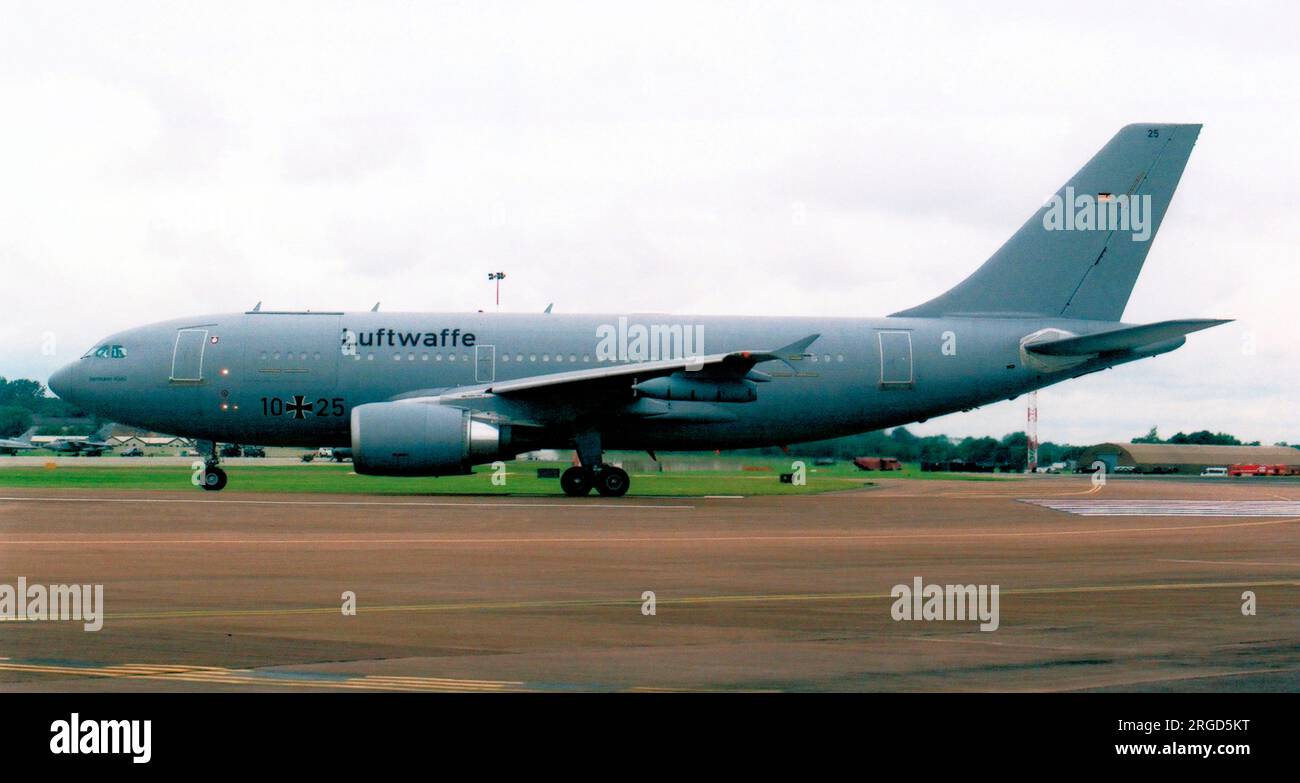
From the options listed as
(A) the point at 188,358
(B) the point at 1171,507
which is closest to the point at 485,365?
(A) the point at 188,358

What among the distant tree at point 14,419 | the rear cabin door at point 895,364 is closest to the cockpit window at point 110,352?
the rear cabin door at point 895,364

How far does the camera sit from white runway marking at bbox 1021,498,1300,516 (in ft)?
112

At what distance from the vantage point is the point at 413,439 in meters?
34.6

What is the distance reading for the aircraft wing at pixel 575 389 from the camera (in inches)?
1398

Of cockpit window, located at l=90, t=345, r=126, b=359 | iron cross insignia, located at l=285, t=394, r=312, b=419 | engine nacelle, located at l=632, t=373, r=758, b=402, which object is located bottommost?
iron cross insignia, located at l=285, t=394, r=312, b=419

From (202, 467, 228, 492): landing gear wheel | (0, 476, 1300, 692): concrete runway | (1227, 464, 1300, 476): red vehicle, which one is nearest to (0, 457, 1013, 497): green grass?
(202, 467, 228, 492): landing gear wheel

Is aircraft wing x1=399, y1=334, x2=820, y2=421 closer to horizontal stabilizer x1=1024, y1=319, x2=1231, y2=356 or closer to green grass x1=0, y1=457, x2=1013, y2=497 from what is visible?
green grass x1=0, y1=457, x2=1013, y2=497

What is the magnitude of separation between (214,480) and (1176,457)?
90004 mm

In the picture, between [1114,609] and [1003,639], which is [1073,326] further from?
[1003,639]

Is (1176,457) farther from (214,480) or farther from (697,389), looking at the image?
(214,480)

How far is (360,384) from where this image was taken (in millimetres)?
37938

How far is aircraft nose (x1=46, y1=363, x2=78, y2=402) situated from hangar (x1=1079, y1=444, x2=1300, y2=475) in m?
82.5

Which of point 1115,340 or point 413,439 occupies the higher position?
point 1115,340
